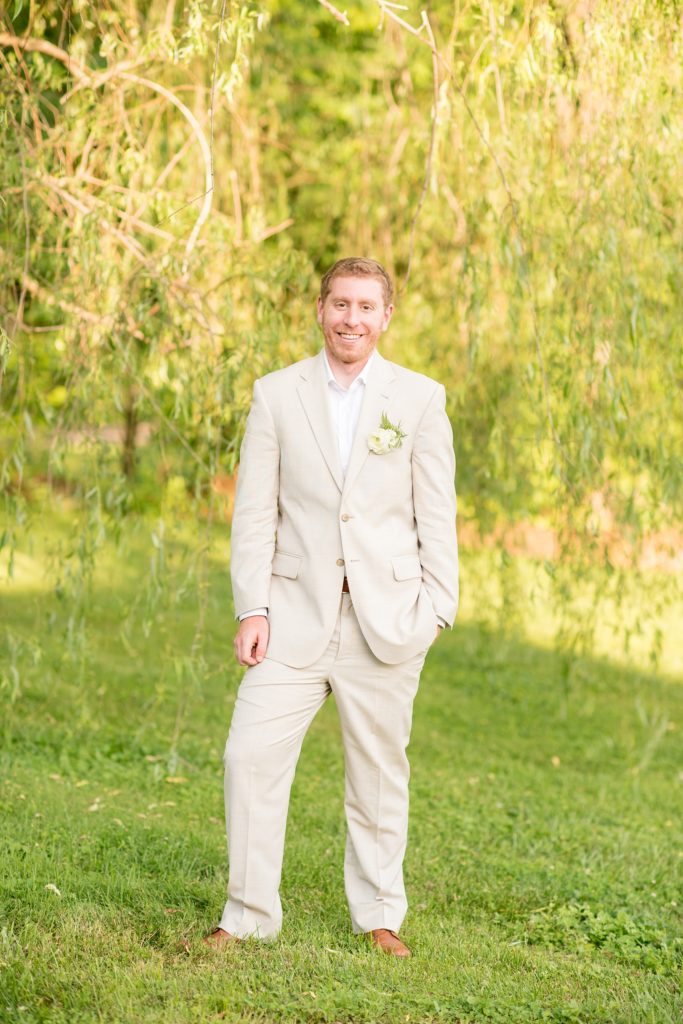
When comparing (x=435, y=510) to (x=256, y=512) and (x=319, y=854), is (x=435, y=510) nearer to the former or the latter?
(x=256, y=512)

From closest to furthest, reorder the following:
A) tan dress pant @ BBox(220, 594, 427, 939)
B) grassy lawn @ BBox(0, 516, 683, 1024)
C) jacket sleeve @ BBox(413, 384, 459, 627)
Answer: grassy lawn @ BBox(0, 516, 683, 1024) < tan dress pant @ BBox(220, 594, 427, 939) < jacket sleeve @ BBox(413, 384, 459, 627)

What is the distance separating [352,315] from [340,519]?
19.6 inches

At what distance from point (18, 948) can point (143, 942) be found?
32cm

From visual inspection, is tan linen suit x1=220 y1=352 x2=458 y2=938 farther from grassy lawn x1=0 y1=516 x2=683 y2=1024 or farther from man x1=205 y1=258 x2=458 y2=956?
grassy lawn x1=0 y1=516 x2=683 y2=1024

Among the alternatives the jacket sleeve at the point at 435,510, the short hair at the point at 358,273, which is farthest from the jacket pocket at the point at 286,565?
the short hair at the point at 358,273

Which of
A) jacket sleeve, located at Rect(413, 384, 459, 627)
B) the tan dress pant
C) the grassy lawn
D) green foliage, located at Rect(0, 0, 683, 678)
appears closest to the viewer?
the grassy lawn

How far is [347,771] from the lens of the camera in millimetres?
3227

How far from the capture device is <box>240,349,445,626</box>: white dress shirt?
318 cm

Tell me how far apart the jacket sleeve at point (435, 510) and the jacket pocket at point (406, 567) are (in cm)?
2

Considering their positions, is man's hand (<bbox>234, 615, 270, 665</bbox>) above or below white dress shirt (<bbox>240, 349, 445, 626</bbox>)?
below

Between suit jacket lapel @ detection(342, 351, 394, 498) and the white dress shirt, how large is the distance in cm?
2

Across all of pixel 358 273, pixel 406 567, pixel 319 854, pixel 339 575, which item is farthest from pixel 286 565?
pixel 319 854

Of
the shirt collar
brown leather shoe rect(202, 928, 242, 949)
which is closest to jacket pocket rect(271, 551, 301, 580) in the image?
the shirt collar

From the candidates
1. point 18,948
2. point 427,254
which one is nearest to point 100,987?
point 18,948
